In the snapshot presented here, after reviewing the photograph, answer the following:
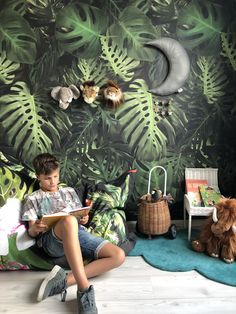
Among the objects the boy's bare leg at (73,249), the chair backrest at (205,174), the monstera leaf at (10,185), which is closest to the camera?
the boy's bare leg at (73,249)

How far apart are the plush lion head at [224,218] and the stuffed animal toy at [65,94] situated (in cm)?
144

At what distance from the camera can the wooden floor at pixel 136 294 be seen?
1.89m

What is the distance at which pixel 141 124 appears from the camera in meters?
2.89

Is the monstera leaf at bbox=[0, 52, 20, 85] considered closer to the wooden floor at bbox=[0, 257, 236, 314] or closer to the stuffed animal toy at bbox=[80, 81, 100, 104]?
the stuffed animal toy at bbox=[80, 81, 100, 104]

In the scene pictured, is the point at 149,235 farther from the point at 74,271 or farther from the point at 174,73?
the point at 174,73

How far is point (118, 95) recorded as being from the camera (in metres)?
2.77

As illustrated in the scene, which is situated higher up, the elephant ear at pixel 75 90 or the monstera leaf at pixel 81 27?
the monstera leaf at pixel 81 27

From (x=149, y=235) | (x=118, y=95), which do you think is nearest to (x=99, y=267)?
(x=149, y=235)

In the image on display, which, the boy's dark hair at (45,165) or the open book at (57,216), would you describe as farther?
the boy's dark hair at (45,165)

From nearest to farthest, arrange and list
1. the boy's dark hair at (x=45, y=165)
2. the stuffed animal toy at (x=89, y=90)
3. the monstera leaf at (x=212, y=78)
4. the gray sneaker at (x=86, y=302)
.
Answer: the gray sneaker at (x=86, y=302) < the boy's dark hair at (x=45, y=165) < the stuffed animal toy at (x=89, y=90) < the monstera leaf at (x=212, y=78)

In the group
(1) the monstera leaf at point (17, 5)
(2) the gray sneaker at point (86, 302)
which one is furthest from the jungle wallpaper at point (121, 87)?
(2) the gray sneaker at point (86, 302)

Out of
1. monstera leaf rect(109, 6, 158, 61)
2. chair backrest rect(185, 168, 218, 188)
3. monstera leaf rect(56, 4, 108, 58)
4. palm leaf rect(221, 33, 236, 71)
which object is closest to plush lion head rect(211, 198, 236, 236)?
chair backrest rect(185, 168, 218, 188)

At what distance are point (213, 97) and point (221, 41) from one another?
1.54 ft

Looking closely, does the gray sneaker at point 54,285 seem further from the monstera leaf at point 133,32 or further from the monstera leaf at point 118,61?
the monstera leaf at point 133,32
